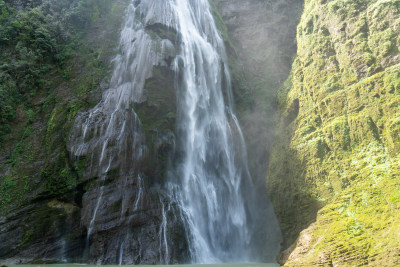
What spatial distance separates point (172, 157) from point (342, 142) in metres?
8.97

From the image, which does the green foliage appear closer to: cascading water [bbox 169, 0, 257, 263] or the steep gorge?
the steep gorge

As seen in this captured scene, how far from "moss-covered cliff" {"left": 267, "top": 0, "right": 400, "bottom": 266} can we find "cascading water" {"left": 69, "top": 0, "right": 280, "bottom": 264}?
347cm

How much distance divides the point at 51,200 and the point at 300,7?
23.3m

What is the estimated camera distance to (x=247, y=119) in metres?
19.6

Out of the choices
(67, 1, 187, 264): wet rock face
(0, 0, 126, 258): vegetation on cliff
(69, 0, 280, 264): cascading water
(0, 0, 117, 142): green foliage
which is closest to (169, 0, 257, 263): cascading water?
(69, 0, 280, 264): cascading water

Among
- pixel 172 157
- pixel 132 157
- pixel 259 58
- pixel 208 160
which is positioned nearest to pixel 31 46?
pixel 132 157

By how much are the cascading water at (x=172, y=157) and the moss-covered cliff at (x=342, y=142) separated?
11.4ft

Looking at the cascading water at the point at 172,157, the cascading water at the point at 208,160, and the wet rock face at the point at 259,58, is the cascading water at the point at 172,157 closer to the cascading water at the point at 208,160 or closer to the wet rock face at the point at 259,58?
the cascading water at the point at 208,160

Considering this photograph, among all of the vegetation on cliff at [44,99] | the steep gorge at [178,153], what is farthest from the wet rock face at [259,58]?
the vegetation on cliff at [44,99]

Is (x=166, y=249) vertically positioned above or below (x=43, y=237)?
below

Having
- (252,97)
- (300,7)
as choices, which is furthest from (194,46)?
(300,7)

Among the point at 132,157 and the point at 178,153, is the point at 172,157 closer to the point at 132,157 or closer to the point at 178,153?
the point at 178,153

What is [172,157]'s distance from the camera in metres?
16.6

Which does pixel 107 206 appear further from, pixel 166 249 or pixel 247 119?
pixel 247 119
